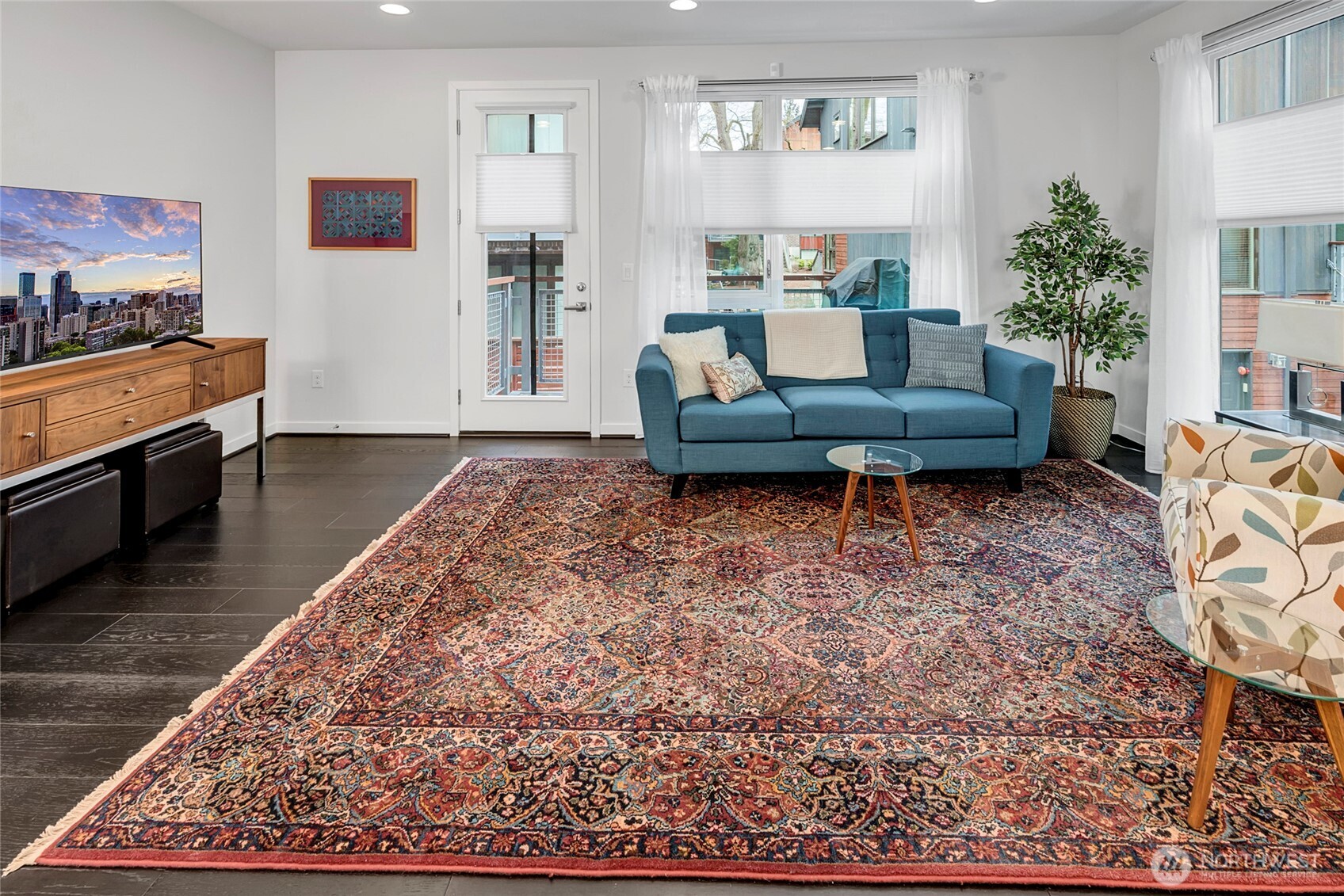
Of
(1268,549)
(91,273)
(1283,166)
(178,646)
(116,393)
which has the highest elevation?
(1283,166)

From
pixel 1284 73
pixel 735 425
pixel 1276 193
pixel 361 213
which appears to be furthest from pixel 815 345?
pixel 361 213

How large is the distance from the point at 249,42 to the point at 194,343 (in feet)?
7.43

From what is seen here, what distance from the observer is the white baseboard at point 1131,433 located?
5.41m

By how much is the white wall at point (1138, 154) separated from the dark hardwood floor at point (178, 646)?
0.81 meters

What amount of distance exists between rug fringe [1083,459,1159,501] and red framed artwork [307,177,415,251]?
442cm

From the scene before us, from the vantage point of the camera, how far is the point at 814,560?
3.37 m

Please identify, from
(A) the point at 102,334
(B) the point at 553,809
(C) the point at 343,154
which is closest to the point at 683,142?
(C) the point at 343,154

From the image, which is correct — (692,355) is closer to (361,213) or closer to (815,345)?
(815,345)

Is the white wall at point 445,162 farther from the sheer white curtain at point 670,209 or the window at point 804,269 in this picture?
the window at point 804,269

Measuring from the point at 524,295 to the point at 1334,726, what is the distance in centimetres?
498

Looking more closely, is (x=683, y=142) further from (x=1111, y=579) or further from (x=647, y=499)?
(x=1111, y=579)

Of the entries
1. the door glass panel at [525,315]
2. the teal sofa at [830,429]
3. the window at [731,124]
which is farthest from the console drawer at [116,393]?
the window at [731,124]

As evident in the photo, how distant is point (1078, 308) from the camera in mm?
5117

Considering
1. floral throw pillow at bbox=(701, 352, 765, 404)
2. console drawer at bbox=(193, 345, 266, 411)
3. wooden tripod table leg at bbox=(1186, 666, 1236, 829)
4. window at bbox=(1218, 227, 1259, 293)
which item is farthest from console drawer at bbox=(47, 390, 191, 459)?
window at bbox=(1218, 227, 1259, 293)
